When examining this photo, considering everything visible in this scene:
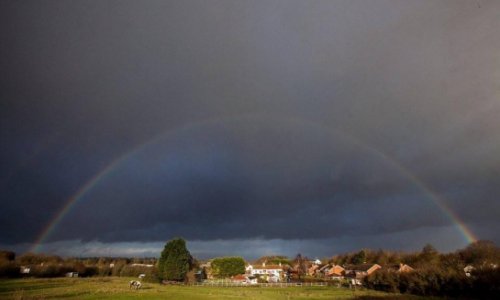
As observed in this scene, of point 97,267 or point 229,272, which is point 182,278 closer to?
point 229,272

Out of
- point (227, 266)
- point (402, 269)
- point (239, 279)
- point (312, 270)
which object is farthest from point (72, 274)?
point (312, 270)

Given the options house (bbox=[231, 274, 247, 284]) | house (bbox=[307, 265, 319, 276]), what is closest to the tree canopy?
house (bbox=[231, 274, 247, 284])

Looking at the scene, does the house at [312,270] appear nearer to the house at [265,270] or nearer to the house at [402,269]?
the house at [265,270]

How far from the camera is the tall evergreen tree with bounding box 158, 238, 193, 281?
306ft

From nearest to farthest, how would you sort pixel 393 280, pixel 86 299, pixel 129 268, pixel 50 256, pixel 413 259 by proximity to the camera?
pixel 86 299
pixel 393 280
pixel 413 259
pixel 129 268
pixel 50 256

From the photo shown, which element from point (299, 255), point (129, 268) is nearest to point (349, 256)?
point (299, 255)

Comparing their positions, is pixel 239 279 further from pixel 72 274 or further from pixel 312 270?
pixel 312 270

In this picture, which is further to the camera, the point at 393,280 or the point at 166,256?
the point at 166,256

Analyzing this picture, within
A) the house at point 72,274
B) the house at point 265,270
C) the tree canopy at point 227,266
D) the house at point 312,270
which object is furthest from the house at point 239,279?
the house at point 312,270

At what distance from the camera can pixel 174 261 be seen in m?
94.0

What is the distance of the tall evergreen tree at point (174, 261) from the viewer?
93312mm

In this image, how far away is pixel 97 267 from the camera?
133 metres

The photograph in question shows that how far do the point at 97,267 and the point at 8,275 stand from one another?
4086 cm

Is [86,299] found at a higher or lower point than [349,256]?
lower
